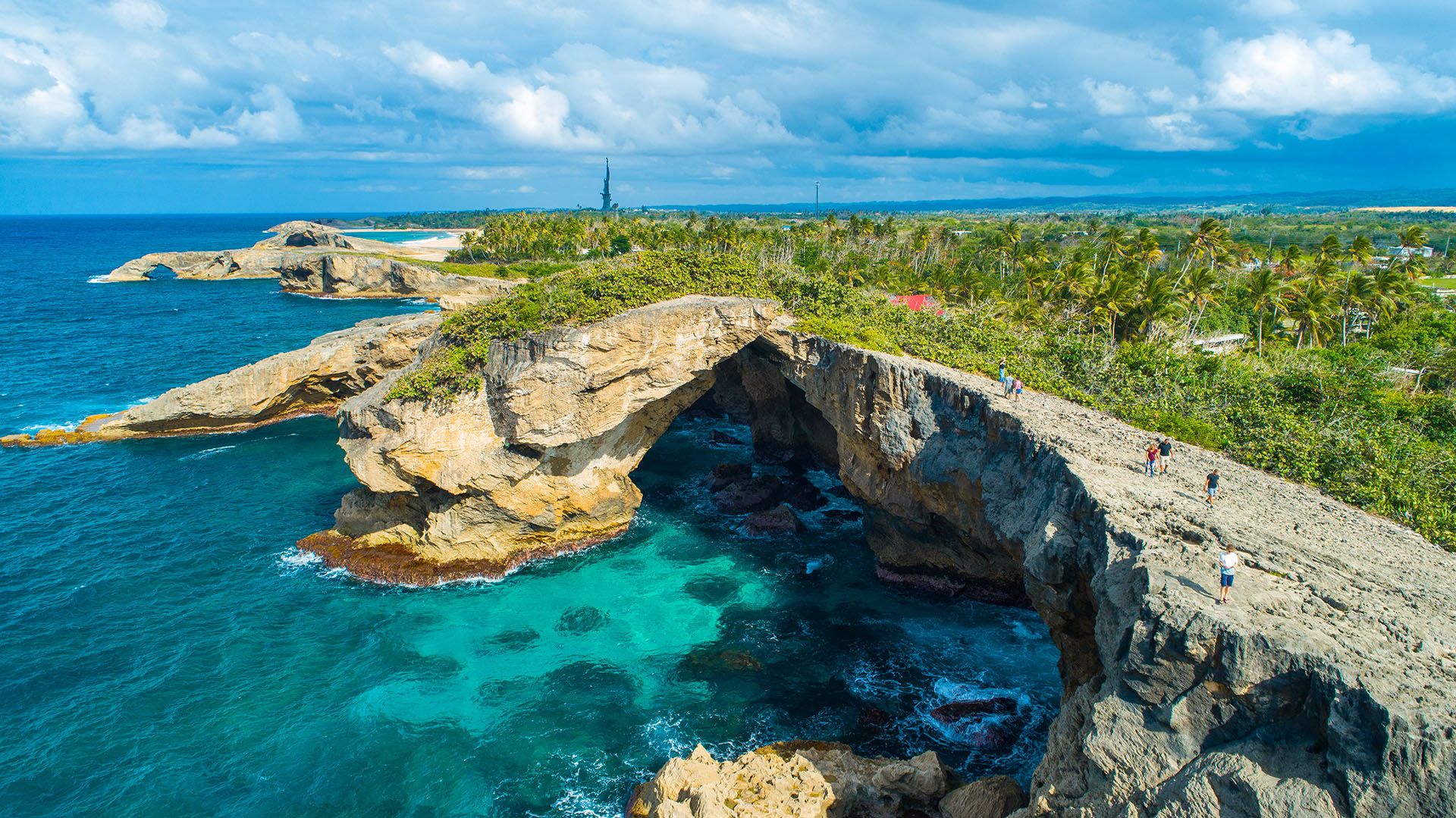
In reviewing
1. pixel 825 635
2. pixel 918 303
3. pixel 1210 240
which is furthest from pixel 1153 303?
pixel 825 635

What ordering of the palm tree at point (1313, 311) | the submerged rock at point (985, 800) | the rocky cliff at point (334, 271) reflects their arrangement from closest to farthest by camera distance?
the submerged rock at point (985, 800)
the palm tree at point (1313, 311)
the rocky cliff at point (334, 271)

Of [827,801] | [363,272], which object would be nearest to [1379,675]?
[827,801]

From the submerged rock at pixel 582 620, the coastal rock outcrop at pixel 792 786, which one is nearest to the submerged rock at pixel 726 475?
the submerged rock at pixel 582 620

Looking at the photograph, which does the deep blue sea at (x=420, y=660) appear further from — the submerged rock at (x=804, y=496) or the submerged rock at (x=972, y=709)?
the submerged rock at (x=804, y=496)

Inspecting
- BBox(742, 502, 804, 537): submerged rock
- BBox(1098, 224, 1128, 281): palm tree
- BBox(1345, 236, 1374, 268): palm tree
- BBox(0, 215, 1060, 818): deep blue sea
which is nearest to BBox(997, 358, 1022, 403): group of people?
BBox(0, 215, 1060, 818): deep blue sea

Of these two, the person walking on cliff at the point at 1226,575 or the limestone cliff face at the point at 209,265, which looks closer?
the person walking on cliff at the point at 1226,575

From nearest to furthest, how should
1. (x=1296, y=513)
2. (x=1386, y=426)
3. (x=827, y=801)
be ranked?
(x=827, y=801)
(x=1296, y=513)
(x=1386, y=426)

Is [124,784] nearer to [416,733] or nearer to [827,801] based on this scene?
[416,733]
